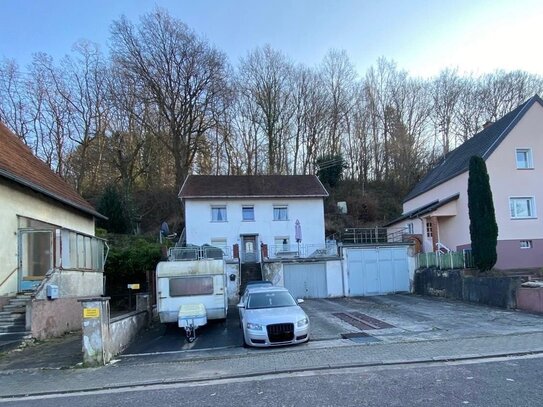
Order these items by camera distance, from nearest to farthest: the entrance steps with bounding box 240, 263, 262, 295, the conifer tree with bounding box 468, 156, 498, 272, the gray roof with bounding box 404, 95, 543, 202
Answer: the conifer tree with bounding box 468, 156, 498, 272 < the gray roof with bounding box 404, 95, 543, 202 < the entrance steps with bounding box 240, 263, 262, 295

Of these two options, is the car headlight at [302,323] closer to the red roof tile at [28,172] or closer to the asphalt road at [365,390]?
the asphalt road at [365,390]

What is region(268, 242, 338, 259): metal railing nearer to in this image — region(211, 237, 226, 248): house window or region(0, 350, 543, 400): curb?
region(211, 237, 226, 248): house window

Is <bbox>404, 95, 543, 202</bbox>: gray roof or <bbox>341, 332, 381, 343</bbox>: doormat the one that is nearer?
<bbox>341, 332, 381, 343</bbox>: doormat

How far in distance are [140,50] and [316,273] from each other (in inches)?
1137

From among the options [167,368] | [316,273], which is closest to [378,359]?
[167,368]

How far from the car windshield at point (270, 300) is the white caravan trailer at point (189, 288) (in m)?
2.75

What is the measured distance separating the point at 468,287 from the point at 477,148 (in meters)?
11.1

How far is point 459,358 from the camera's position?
901cm

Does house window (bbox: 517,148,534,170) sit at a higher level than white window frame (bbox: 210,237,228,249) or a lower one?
higher

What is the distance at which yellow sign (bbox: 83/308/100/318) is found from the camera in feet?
34.9

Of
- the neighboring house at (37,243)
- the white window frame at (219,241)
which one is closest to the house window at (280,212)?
the white window frame at (219,241)

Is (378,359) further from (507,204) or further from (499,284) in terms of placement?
(507,204)

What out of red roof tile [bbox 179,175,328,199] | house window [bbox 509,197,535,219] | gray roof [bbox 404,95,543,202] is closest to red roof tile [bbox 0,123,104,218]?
red roof tile [bbox 179,175,328,199]

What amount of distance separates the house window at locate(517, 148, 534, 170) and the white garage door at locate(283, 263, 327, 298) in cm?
1331
